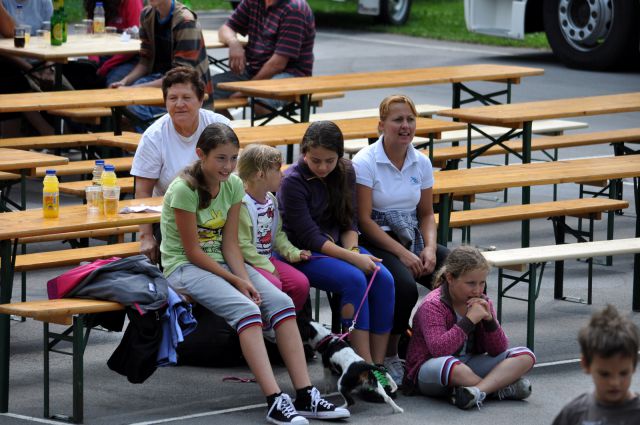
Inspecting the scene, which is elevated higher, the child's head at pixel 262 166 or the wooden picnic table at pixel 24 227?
the child's head at pixel 262 166

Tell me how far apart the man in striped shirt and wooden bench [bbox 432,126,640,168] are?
1.56m

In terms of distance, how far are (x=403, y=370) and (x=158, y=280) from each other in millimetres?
1472

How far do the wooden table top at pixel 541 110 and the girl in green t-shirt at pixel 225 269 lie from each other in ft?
11.1

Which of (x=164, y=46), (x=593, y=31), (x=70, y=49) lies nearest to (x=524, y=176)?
(x=164, y=46)

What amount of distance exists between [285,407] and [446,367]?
2.89 ft

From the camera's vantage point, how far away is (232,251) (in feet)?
23.2

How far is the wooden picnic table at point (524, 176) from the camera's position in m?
8.34

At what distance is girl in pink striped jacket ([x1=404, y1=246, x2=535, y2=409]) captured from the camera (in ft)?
22.5

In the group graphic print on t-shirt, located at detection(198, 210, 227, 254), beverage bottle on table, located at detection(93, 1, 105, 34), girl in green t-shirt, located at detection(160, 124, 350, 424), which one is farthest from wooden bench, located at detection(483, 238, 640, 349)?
beverage bottle on table, located at detection(93, 1, 105, 34)

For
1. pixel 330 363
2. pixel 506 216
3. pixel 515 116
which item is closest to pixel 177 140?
pixel 330 363

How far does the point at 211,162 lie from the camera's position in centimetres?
695

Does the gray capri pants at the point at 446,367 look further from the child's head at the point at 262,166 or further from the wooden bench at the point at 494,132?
the wooden bench at the point at 494,132

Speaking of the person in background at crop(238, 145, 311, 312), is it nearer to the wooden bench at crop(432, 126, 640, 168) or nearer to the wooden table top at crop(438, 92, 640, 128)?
the wooden table top at crop(438, 92, 640, 128)

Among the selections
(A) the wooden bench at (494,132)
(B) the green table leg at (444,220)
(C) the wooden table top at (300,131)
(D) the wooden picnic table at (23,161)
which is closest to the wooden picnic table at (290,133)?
(C) the wooden table top at (300,131)
